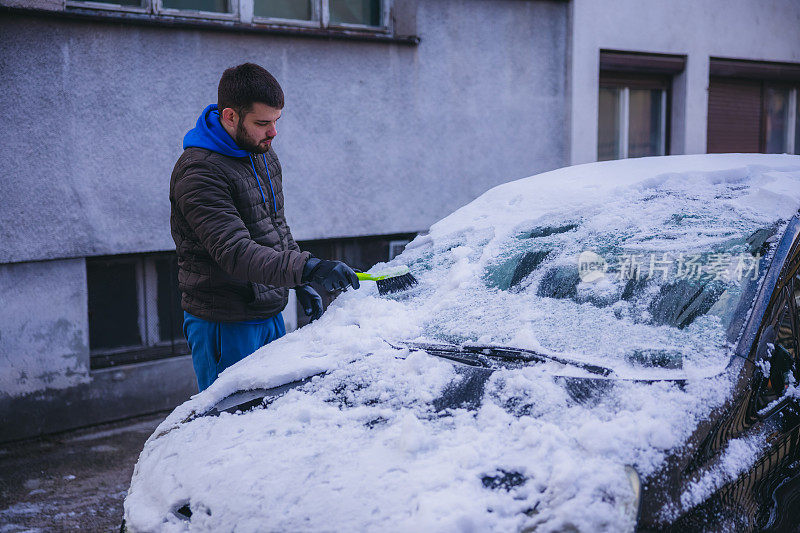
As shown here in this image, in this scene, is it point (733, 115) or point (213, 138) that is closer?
point (213, 138)

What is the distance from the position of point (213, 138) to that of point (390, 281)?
0.97m

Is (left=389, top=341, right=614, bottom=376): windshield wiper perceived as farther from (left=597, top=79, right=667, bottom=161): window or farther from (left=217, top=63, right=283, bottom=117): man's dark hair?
(left=597, top=79, right=667, bottom=161): window

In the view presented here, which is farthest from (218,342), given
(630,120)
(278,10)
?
(630,120)

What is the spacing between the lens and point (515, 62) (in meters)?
6.73

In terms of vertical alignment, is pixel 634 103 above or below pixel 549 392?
above

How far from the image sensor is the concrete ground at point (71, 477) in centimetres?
360

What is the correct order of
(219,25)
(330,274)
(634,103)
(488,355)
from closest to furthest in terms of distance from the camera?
(488,355) < (330,274) < (219,25) < (634,103)

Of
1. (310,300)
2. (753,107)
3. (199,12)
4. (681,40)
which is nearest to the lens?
(310,300)

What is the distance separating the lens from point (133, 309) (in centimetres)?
520

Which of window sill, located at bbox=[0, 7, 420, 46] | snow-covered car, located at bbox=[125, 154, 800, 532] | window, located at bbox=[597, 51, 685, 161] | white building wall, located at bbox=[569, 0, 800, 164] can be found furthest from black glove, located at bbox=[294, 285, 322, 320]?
window, located at bbox=[597, 51, 685, 161]

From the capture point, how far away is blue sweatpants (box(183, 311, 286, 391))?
3064 mm

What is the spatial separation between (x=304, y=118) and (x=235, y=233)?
3.07 metres

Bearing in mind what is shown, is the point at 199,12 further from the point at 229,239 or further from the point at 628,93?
the point at 628,93

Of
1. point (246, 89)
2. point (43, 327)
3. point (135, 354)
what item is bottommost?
point (135, 354)
